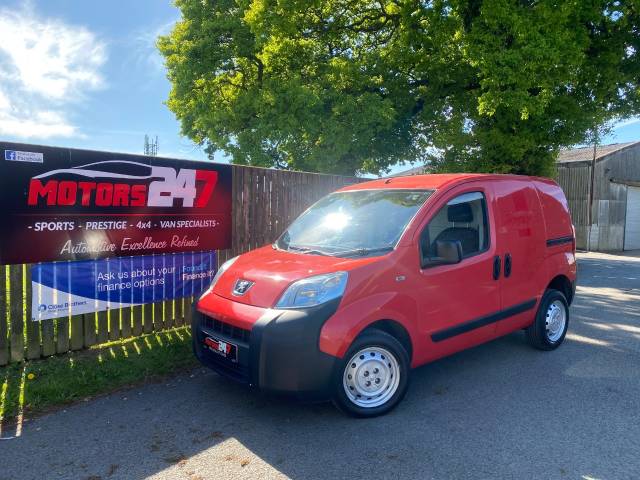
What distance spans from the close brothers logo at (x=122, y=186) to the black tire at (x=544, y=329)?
4.40 m

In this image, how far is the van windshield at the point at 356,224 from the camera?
428cm

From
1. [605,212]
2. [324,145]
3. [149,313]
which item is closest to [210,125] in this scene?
[324,145]

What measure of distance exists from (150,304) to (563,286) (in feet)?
17.1

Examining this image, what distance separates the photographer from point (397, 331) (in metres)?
4.02

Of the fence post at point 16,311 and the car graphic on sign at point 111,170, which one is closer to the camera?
the fence post at point 16,311

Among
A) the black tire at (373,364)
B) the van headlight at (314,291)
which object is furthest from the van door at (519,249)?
the van headlight at (314,291)

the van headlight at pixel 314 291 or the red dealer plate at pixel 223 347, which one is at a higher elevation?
the van headlight at pixel 314 291

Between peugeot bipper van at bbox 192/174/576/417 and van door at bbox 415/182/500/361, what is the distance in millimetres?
11

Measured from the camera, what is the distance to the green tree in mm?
12516

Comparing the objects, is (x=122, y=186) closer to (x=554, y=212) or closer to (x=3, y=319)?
(x=3, y=319)

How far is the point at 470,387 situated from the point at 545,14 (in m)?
11.2

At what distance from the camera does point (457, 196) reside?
4684 millimetres

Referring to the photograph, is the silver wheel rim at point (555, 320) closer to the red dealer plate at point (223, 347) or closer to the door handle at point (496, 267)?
the door handle at point (496, 267)

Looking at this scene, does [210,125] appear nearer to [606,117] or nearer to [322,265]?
[606,117]
